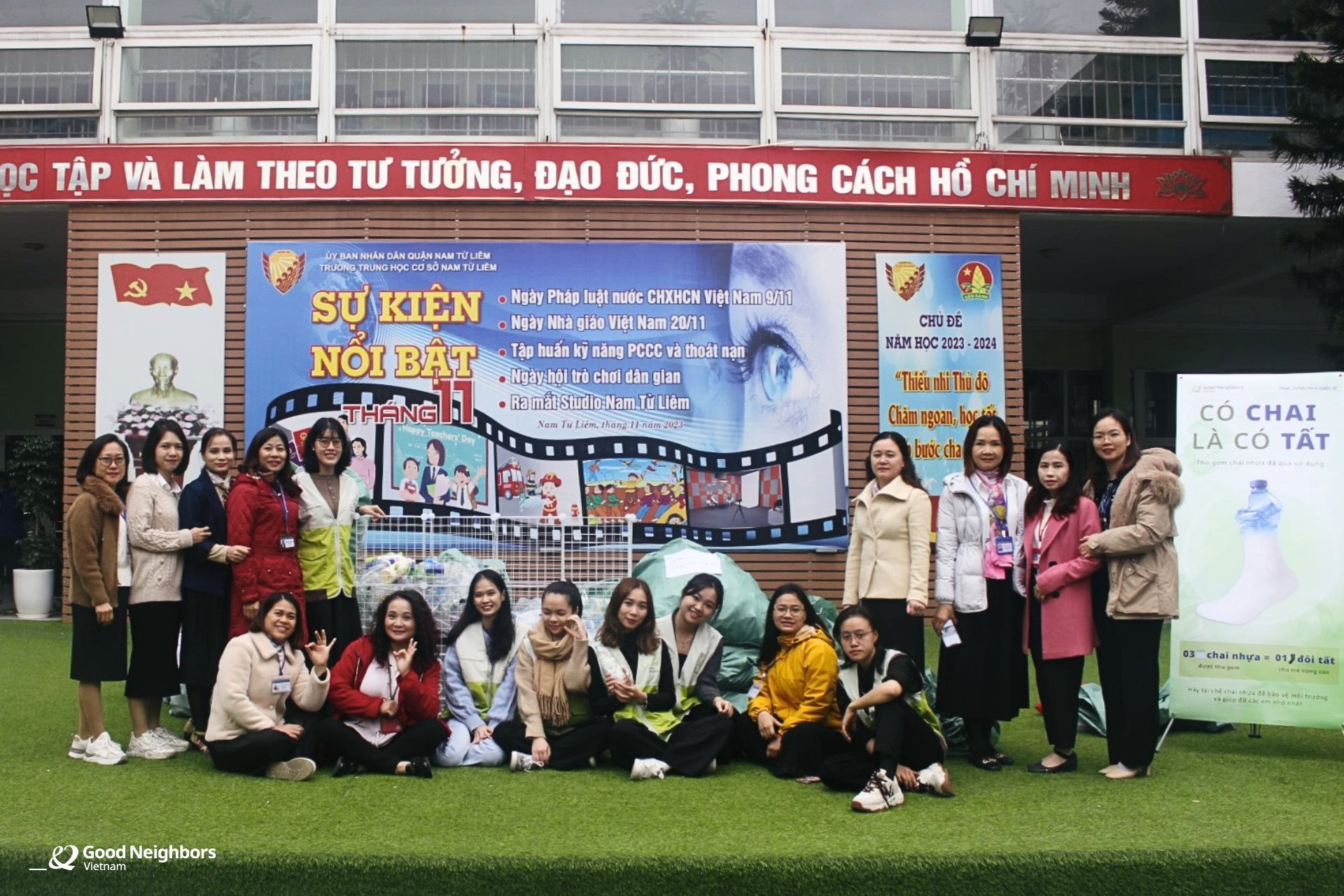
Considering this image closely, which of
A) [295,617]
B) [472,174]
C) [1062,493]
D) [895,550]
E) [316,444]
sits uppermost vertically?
[472,174]

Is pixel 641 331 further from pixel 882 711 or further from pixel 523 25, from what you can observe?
pixel 882 711

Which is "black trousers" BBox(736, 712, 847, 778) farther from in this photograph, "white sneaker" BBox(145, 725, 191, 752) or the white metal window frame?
A: the white metal window frame

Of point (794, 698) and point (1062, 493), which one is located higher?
point (1062, 493)

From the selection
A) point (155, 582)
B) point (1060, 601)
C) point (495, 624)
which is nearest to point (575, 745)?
point (495, 624)

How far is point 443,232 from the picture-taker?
848 cm

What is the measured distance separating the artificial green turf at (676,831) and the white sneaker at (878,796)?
5 centimetres

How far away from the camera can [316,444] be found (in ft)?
16.6

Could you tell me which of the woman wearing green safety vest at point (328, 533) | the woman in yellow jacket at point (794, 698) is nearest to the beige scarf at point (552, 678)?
the woman in yellow jacket at point (794, 698)

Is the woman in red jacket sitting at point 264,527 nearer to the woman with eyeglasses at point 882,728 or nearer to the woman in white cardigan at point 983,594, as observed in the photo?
the woman with eyeglasses at point 882,728

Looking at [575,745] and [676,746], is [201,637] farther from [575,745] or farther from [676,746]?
[676,746]

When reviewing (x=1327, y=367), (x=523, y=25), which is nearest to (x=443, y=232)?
(x=523, y=25)

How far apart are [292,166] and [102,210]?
5.09 ft

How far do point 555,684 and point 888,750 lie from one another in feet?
4.89

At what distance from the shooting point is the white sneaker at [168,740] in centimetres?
485
